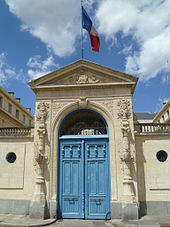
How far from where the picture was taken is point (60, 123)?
842cm

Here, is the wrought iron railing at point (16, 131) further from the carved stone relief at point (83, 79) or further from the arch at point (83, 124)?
the carved stone relief at point (83, 79)

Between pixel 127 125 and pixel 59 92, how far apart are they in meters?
3.22

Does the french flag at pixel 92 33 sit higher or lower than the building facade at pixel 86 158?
higher

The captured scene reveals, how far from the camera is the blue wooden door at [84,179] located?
7486mm

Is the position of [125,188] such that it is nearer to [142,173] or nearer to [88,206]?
[142,173]

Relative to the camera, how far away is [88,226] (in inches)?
254

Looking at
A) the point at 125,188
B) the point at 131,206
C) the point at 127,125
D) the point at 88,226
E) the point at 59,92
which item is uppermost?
the point at 59,92

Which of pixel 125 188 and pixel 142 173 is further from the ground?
pixel 142 173

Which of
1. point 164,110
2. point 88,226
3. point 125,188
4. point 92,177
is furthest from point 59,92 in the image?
point 164,110

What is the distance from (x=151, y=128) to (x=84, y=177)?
346cm

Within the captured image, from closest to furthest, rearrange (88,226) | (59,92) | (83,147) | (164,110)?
(88,226) → (83,147) → (59,92) → (164,110)

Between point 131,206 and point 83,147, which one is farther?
point 83,147

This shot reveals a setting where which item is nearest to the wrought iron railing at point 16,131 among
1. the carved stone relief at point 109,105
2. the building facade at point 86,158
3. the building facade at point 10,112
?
the building facade at point 86,158

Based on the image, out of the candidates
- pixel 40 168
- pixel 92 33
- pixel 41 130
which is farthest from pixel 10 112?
pixel 40 168
